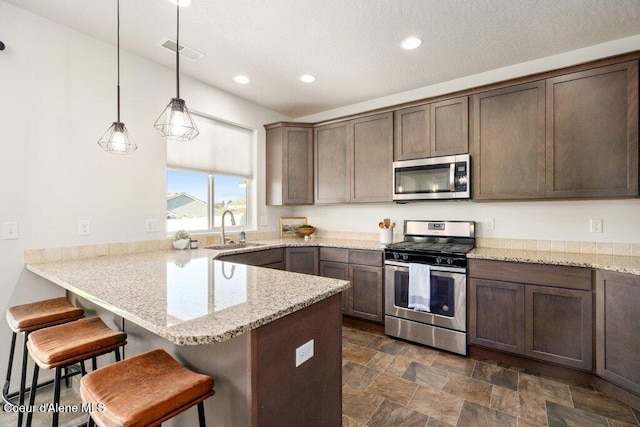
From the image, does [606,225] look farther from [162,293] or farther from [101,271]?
[101,271]

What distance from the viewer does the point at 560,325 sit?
7.45 feet

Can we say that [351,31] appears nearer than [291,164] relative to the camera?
Yes

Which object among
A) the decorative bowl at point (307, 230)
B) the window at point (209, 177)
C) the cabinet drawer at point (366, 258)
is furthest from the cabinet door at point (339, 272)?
the window at point (209, 177)

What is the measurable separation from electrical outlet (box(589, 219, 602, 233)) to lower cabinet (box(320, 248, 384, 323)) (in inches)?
72.5

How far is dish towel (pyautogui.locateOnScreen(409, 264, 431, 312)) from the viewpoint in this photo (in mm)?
2781

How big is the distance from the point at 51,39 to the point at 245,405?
115 inches

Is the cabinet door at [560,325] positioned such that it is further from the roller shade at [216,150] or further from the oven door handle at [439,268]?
the roller shade at [216,150]

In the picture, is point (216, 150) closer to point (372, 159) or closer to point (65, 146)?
point (65, 146)

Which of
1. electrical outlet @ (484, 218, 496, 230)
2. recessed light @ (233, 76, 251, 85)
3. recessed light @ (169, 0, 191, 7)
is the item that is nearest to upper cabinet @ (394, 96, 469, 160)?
electrical outlet @ (484, 218, 496, 230)

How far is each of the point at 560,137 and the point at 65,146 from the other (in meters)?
4.01

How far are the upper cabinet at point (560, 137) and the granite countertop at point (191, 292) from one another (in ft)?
6.99

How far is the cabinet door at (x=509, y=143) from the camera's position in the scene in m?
2.57

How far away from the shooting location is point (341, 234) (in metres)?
4.09

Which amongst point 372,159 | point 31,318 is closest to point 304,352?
point 31,318
